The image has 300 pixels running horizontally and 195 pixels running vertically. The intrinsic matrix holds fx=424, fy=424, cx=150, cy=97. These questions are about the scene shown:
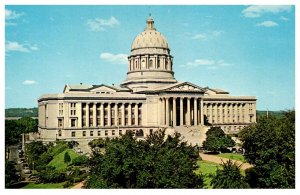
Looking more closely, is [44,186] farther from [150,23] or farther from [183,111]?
[150,23]

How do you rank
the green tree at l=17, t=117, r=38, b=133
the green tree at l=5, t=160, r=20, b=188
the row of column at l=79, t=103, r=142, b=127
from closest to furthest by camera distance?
the green tree at l=5, t=160, r=20, b=188
the row of column at l=79, t=103, r=142, b=127
the green tree at l=17, t=117, r=38, b=133

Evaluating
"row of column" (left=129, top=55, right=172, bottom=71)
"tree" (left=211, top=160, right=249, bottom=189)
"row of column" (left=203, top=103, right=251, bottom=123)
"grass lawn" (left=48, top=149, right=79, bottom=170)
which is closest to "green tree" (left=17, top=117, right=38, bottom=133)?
"row of column" (left=129, top=55, right=172, bottom=71)

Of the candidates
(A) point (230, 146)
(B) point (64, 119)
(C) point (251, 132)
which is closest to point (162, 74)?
(B) point (64, 119)

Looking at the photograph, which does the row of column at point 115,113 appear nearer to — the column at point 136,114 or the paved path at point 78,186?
the column at point 136,114

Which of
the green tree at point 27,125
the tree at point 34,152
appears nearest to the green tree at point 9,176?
the tree at point 34,152

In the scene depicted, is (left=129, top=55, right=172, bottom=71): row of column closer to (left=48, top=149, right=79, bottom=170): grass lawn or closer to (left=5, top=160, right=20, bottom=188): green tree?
(left=48, top=149, right=79, bottom=170): grass lawn

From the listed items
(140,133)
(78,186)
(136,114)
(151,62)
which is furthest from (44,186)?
(151,62)
